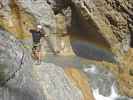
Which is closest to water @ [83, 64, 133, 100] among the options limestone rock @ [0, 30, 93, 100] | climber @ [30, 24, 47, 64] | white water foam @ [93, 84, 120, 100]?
white water foam @ [93, 84, 120, 100]

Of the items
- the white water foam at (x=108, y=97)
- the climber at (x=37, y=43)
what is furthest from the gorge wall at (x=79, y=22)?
the climber at (x=37, y=43)

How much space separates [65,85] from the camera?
376 inches

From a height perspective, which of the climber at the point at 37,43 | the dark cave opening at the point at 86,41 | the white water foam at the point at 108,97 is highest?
the climber at the point at 37,43

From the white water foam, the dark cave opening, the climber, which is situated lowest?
the white water foam

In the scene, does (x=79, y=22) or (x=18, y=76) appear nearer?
(x=18, y=76)

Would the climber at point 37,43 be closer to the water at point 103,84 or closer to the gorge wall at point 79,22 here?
the water at point 103,84

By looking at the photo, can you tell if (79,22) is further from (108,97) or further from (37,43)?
(37,43)

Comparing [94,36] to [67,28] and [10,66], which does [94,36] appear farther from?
[10,66]

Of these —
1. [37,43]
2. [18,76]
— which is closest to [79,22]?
[37,43]

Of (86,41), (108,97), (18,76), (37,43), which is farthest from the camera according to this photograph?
(86,41)

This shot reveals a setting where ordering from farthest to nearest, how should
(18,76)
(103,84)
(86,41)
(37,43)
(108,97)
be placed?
(86,41)
(103,84)
(108,97)
(37,43)
(18,76)

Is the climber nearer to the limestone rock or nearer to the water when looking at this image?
the limestone rock

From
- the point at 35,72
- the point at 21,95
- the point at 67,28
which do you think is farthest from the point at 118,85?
the point at 21,95

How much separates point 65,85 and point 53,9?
32.6ft
